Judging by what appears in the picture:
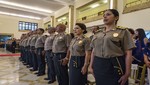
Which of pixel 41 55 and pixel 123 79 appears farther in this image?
pixel 41 55

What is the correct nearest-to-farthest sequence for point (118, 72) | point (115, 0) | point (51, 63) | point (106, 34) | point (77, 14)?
point (118, 72), point (106, 34), point (51, 63), point (115, 0), point (77, 14)

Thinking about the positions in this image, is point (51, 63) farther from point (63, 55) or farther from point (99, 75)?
point (99, 75)

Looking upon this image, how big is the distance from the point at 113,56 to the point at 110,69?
137 millimetres

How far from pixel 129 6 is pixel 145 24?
1.09m

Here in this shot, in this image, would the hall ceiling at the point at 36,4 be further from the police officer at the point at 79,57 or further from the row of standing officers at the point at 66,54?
the police officer at the point at 79,57

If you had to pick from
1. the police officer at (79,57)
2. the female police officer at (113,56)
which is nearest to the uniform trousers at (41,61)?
the police officer at (79,57)

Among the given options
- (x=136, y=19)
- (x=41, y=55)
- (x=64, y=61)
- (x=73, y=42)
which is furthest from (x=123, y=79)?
(x=136, y=19)

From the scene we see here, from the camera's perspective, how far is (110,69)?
1.72 m

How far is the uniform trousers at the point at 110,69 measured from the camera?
5.57ft

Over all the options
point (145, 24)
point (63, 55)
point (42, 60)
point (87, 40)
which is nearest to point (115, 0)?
point (145, 24)

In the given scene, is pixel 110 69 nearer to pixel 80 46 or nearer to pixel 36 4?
pixel 80 46

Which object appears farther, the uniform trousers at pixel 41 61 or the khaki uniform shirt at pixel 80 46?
the uniform trousers at pixel 41 61

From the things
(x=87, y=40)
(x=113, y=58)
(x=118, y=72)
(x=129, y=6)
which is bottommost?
(x=118, y=72)

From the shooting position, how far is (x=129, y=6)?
5855 mm
